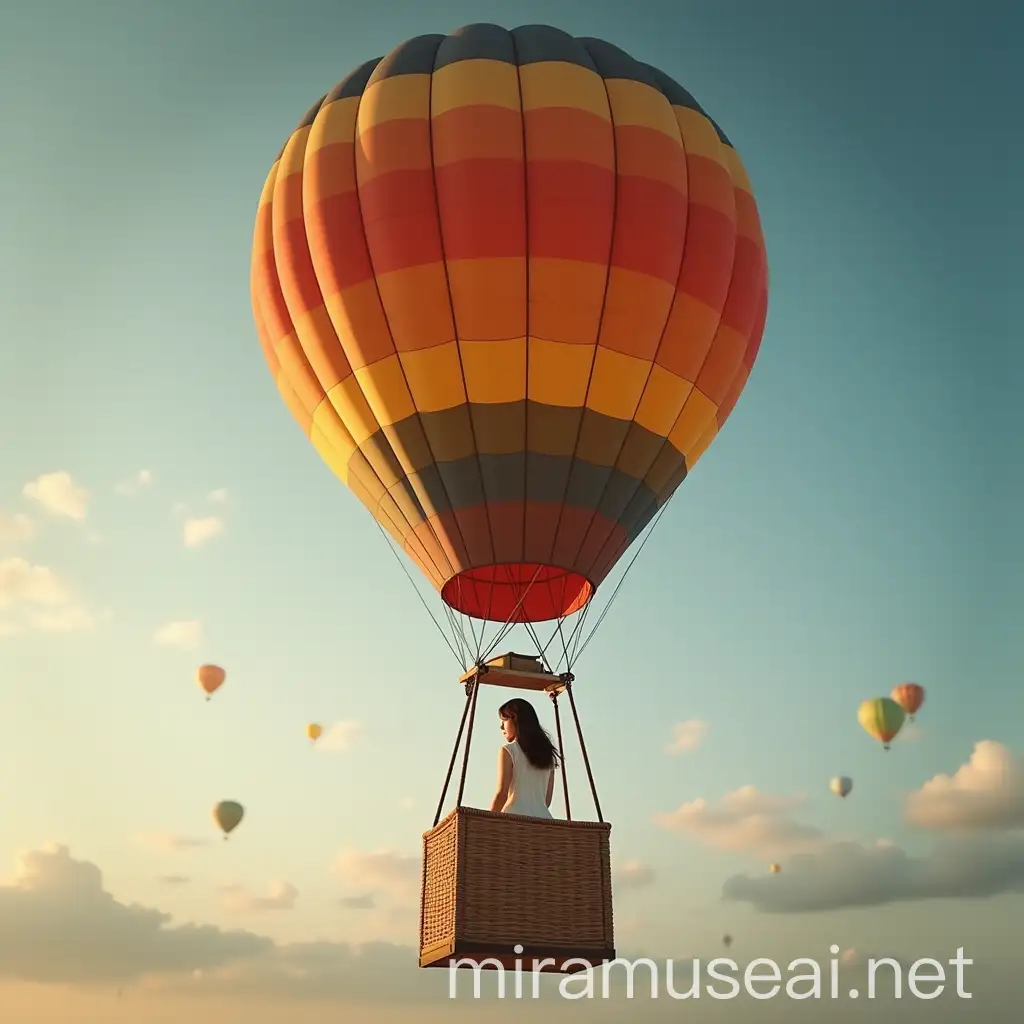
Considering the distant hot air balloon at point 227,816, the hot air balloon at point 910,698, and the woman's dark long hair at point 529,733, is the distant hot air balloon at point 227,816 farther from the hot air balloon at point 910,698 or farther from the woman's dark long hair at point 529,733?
the woman's dark long hair at point 529,733

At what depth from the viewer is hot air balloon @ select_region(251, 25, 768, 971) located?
31.0 ft

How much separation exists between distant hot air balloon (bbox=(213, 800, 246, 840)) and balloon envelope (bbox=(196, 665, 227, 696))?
7.34 ft

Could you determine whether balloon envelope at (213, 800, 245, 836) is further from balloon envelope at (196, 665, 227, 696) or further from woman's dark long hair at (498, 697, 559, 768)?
woman's dark long hair at (498, 697, 559, 768)

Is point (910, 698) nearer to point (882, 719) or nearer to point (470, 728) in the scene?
point (882, 719)

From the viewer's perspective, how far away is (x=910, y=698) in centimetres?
2297

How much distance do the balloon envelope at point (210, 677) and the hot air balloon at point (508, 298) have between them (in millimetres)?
12725

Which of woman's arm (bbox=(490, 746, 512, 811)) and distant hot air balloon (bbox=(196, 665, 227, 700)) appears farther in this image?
distant hot air balloon (bbox=(196, 665, 227, 700))

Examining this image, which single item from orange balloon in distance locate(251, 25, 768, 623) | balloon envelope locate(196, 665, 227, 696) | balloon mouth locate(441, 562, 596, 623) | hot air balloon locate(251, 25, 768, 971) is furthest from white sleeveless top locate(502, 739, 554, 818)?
balloon envelope locate(196, 665, 227, 696)

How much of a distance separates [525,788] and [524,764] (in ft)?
0.49

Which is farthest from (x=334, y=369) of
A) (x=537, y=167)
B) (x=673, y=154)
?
(x=673, y=154)

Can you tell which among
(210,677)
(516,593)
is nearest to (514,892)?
(516,593)

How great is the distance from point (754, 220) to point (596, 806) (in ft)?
17.0

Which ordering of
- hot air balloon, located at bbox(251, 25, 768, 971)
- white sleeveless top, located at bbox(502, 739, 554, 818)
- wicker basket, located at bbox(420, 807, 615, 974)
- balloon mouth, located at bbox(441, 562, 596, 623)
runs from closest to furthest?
wicker basket, located at bbox(420, 807, 615, 974) → white sleeveless top, located at bbox(502, 739, 554, 818) → hot air balloon, located at bbox(251, 25, 768, 971) → balloon mouth, located at bbox(441, 562, 596, 623)

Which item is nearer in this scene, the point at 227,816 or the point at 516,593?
the point at 516,593
